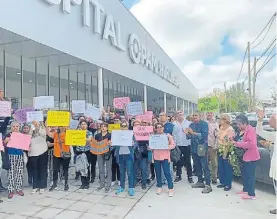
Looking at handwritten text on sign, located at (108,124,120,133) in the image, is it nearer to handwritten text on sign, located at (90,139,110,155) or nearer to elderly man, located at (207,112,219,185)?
handwritten text on sign, located at (90,139,110,155)

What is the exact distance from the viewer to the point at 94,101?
14586 millimetres

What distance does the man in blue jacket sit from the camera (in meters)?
6.02

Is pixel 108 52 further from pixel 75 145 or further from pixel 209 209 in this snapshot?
pixel 209 209

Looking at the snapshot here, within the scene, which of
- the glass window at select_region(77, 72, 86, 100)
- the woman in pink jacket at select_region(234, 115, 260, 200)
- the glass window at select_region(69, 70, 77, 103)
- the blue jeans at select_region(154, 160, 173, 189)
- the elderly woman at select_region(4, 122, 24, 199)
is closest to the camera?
the woman in pink jacket at select_region(234, 115, 260, 200)

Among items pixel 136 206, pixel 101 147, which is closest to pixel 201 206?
pixel 136 206

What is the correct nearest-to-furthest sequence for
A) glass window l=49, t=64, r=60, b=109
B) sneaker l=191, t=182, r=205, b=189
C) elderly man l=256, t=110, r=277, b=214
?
elderly man l=256, t=110, r=277, b=214, sneaker l=191, t=182, r=205, b=189, glass window l=49, t=64, r=60, b=109

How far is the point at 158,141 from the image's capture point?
5.78 metres

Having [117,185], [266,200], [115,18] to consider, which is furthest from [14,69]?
[266,200]

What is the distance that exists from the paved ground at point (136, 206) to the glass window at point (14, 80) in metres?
5.06

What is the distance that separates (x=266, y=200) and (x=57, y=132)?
440 centimetres

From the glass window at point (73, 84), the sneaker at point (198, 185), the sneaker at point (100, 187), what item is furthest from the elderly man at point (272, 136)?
the glass window at point (73, 84)

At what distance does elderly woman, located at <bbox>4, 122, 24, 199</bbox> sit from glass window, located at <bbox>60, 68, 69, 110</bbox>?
644 cm

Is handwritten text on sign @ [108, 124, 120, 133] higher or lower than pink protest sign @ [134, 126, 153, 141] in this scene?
higher

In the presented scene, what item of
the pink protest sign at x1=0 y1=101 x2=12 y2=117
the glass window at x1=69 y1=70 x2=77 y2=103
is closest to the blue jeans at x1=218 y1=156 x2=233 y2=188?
the pink protest sign at x1=0 y1=101 x2=12 y2=117
